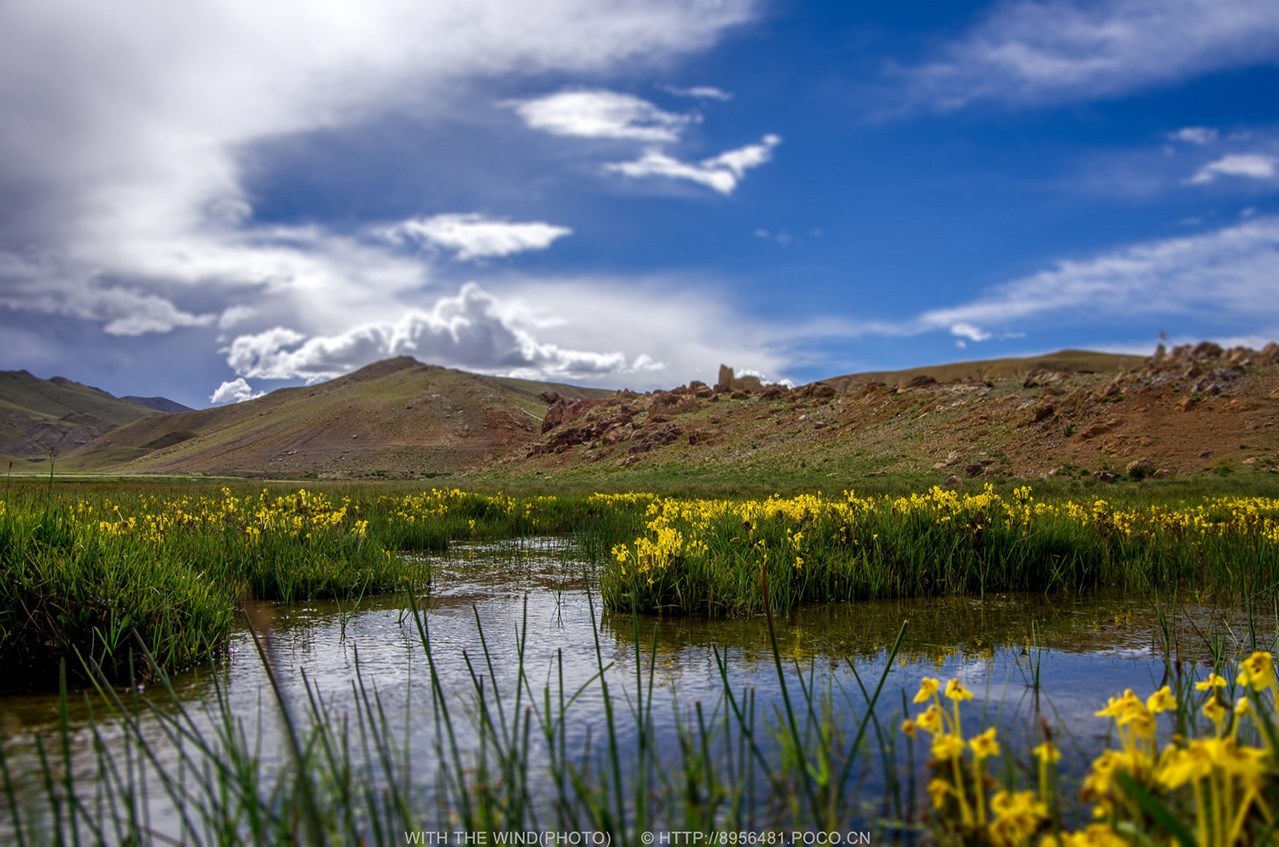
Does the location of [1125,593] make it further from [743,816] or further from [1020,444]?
[1020,444]

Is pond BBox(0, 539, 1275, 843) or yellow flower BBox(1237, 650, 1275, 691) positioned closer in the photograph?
yellow flower BBox(1237, 650, 1275, 691)

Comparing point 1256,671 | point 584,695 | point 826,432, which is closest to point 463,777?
point 584,695

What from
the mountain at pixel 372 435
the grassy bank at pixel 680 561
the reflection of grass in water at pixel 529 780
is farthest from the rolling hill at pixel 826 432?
the reflection of grass in water at pixel 529 780

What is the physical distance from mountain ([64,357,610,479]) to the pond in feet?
209

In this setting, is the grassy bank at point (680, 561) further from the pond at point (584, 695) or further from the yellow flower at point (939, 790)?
the yellow flower at point (939, 790)

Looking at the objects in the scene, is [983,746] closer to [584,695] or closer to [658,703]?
[658,703]

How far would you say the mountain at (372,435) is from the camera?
81.6 meters

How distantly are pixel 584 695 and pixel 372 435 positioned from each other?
9580 cm

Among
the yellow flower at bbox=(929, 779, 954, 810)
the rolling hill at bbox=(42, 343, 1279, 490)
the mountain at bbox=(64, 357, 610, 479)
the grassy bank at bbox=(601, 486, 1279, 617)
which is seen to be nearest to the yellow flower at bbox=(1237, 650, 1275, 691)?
the yellow flower at bbox=(929, 779, 954, 810)

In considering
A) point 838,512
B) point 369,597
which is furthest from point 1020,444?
point 369,597

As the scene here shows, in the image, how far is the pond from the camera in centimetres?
282

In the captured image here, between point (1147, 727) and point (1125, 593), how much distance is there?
686cm

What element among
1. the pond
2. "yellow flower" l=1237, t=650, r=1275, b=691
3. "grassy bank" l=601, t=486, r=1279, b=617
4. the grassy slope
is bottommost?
the pond

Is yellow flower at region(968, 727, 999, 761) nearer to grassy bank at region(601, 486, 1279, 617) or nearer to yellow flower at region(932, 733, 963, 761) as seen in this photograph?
yellow flower at region(932, 733, 963, 761)
